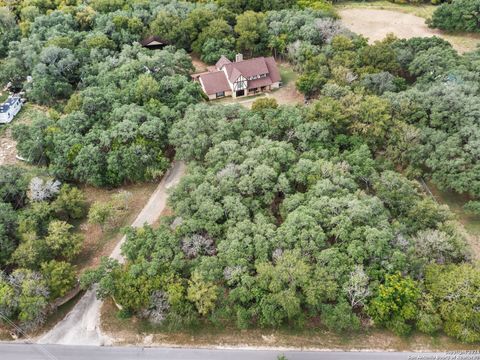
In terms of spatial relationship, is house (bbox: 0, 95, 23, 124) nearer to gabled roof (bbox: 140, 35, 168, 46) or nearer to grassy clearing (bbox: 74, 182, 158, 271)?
grassy clearing (bbox: 74, 182, 158, 271)

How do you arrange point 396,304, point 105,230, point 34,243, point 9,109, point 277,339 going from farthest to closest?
point 9,109 < point 105,230 < point 34,243 < point 277,339 < point 396,304

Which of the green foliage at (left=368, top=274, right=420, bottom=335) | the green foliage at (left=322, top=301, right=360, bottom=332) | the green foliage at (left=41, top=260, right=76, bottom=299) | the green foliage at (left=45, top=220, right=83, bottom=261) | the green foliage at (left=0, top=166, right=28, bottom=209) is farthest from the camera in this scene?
the green foliage at (left=0, top=166, right=28, bottom=209)

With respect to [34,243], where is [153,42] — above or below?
above

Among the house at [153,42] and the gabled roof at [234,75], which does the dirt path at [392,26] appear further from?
the house at [153,42]

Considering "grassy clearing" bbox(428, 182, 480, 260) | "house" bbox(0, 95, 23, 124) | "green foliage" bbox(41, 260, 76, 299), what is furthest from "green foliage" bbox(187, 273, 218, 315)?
"house" bbox(0, 95, 23, 124)

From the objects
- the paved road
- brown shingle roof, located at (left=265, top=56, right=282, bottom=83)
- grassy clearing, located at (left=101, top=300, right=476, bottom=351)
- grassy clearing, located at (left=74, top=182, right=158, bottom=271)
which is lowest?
the paved road

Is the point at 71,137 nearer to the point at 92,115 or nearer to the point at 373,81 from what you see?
the point at 92,115

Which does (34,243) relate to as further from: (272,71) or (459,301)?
(272,71)

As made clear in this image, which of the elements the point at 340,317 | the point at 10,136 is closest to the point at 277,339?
the point at 340,317
